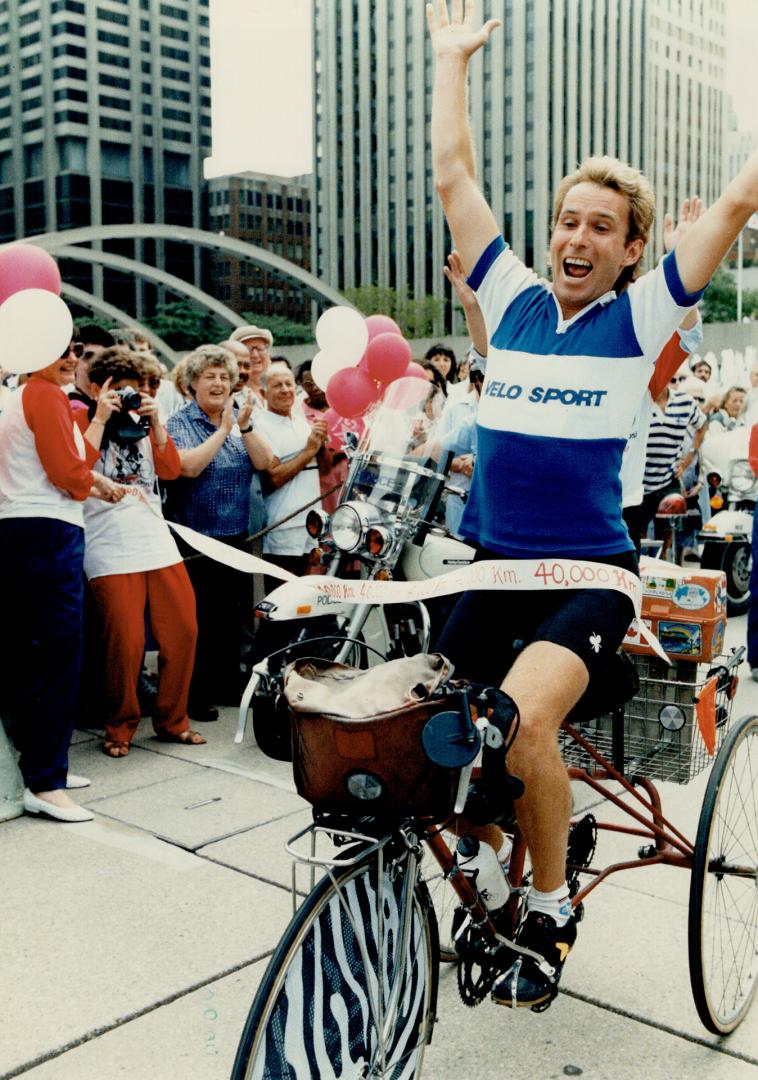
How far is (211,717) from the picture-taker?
594 cm

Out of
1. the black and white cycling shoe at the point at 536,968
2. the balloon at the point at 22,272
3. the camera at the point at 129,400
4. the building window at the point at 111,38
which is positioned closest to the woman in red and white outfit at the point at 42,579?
the balloon at the point at 22,272

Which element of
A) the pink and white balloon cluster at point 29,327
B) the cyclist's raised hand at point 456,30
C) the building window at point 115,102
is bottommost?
the pink and white balloon cluster at point 29,327

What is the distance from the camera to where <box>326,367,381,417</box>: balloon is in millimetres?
5930

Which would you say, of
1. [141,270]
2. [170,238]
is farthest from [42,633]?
[141,270]

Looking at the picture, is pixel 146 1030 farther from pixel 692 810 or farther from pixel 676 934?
pixel 692 810

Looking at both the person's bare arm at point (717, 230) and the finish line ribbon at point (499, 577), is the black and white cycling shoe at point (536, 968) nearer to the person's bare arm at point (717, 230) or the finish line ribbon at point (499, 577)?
the finish line ribbon at point (499, 577)

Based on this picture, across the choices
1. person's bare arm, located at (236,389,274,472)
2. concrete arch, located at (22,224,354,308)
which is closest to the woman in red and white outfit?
person's bare arm, located at (236,389,274,472)

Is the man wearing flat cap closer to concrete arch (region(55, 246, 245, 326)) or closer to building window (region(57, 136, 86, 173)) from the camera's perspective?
concrete arch (region(55, 246, 245, 326))

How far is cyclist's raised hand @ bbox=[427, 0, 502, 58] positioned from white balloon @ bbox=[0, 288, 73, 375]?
2.07 m

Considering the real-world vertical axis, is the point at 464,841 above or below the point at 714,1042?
above

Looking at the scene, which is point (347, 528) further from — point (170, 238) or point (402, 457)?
point (170, 238)

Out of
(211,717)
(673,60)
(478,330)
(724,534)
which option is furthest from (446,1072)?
(673,60)

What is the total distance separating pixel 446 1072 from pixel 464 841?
0.61 meters

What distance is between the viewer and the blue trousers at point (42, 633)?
4352 millimetres
